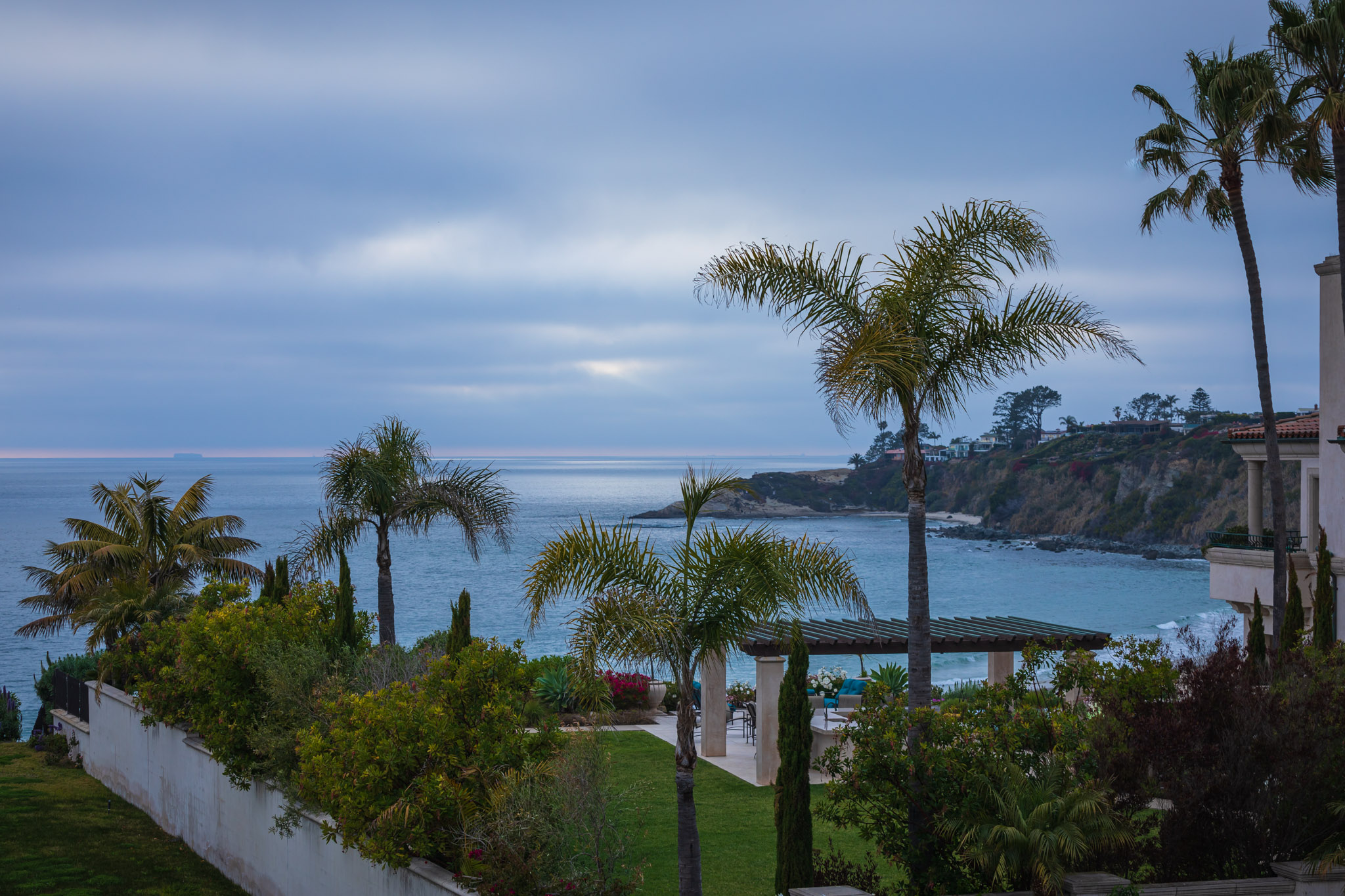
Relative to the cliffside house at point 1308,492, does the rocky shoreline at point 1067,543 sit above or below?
below

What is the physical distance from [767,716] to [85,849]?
1118 centimetres

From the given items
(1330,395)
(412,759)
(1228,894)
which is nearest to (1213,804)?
(1228,894)

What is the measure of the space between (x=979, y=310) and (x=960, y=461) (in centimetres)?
13577

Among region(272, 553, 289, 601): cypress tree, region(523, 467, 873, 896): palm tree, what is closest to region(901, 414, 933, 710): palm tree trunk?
region(523, 467, 873, 896): palm tree

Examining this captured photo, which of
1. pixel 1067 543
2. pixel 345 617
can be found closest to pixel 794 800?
pixel 345 617

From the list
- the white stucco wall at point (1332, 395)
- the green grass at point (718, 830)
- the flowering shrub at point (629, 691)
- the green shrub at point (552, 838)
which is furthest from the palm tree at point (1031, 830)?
the flowering shrub at point (629, 691)

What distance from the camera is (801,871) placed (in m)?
10.1

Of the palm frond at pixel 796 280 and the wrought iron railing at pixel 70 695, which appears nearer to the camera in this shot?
the palm frond at pixel 796 280

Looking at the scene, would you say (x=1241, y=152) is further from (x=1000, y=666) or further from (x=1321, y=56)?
(x=1000, y=666)

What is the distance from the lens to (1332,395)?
21875 millimetres

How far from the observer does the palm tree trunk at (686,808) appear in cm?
1076

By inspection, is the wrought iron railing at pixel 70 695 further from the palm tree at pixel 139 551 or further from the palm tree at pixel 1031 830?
the palm tree at pixel 1031 830

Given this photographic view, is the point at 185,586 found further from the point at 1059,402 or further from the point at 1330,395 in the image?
the point at 1059,402

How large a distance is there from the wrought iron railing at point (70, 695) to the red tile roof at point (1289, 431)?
1063 inches
